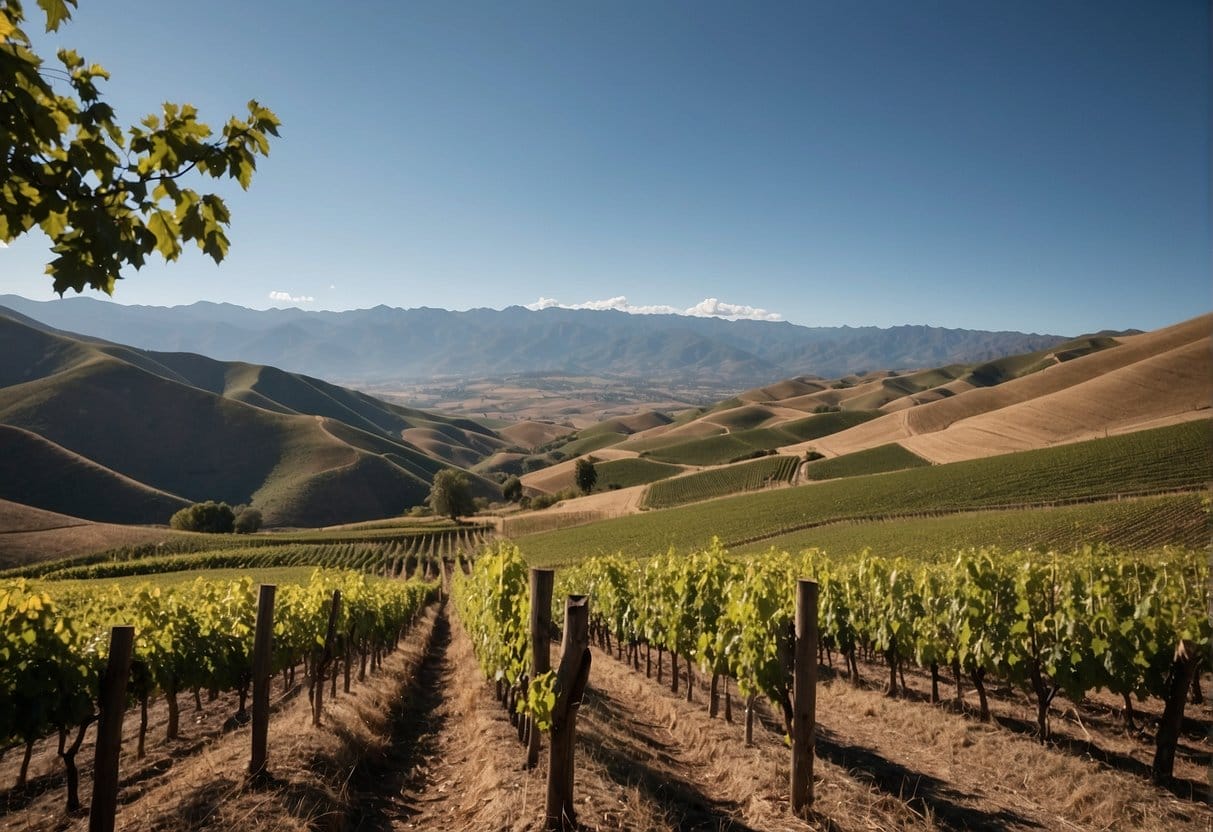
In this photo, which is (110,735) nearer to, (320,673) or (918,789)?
(320,673)

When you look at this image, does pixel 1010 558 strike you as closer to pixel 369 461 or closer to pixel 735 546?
pixel 735 546

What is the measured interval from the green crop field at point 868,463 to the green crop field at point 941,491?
451 inches

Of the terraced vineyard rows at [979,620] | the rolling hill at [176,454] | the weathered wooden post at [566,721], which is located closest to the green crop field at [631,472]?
the rolling hill at [176,454]

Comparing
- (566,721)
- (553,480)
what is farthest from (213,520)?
(566,721)

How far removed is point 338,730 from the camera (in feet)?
26.7

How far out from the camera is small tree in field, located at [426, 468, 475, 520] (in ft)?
256

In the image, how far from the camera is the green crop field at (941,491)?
1494 inches

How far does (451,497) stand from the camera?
257 ft

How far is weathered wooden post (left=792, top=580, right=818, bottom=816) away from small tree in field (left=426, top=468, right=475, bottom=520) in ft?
250

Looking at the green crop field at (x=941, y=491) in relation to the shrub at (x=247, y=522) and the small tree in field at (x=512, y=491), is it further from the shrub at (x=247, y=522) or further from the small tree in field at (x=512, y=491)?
the shrub at (x=247, y=522)

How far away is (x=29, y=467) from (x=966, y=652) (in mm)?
113659

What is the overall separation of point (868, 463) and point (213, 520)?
80.7 metres

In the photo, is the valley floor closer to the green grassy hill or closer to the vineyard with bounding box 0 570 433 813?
the vineyard with bounding box 0 570 433 813

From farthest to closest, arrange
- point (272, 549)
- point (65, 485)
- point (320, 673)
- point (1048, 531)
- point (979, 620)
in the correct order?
point (65, 485) < point (272, 549) < point (1048, 531) < point (979, 620) < point (320, 673)
